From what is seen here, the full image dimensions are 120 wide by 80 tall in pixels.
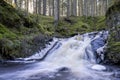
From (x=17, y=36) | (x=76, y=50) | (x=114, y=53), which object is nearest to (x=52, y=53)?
(x=76, y=50)

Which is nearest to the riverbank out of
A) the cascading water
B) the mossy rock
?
the cascading water

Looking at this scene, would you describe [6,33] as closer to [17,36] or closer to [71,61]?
[17,36]

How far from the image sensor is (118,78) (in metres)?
9.62

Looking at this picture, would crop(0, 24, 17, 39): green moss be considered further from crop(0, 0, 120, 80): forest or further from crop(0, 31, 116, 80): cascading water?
crop(0, 31, 116, 80): cascading water

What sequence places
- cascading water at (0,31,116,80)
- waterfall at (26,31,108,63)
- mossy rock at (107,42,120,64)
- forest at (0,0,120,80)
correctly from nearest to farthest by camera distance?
cascading water at (0,31,116,80), forest at (0,0,120,80), mossy rock at (107,42,120,64), waterfall at (26,31,108,63)

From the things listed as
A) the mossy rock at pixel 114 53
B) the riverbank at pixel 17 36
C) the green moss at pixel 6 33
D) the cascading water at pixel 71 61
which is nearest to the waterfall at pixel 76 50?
the cascading water at pixel 71 61

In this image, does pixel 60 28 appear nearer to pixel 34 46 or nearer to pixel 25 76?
Answer: pixel 34 46

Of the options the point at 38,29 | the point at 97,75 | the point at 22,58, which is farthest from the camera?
the point at 38,29

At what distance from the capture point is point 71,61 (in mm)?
13852

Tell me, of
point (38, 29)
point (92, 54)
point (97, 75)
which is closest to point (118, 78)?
point (97, 75)

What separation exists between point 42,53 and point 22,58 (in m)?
1.68

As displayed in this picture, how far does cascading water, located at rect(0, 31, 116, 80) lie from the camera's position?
10.0m

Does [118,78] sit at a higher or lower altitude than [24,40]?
lower

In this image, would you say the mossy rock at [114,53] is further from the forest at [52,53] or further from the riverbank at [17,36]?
the riverbank at [17,36]
